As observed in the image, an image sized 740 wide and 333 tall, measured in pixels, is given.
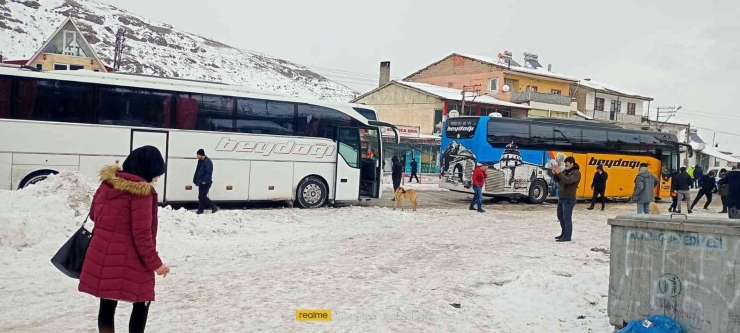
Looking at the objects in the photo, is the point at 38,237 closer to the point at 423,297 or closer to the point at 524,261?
the point at 423,297

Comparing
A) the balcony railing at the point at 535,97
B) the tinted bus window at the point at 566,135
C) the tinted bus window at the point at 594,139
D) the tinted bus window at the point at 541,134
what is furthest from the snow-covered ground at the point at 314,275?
the balcony railing at the point at 535,97

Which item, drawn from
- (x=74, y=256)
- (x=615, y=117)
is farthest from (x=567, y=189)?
(x=615, y=117)

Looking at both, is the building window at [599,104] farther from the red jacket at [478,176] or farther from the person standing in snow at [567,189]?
the person standing in snow at [567,189]

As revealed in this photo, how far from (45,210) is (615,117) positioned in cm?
6023

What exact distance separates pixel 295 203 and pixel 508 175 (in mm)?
9151

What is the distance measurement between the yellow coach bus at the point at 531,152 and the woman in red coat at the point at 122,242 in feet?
59.7

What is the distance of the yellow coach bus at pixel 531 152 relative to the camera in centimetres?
2183

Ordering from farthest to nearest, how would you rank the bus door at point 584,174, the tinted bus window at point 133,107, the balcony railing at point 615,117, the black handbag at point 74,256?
the balcony railing at point 615,117
the bus door at point 584,174
the tinted bus window at point 133,107
the black handbag at point 74,256

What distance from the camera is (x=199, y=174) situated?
46.3ft

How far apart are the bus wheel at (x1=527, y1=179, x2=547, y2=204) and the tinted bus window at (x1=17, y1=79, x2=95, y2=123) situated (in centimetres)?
1628

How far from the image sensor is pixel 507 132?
22.0 m

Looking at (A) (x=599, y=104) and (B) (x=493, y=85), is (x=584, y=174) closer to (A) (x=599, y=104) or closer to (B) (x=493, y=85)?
(B) (x=493, y=85)

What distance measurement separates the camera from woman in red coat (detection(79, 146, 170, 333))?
4.21m

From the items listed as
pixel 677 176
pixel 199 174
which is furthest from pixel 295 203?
pixel 677 176
